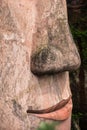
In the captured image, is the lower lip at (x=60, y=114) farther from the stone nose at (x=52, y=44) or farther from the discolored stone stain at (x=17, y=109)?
the stone nose at (x=52, y=44)

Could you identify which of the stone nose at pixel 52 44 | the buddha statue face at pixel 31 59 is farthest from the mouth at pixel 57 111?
the stone nose at pixel 52 44

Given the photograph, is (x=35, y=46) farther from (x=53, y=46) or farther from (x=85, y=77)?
(x=85, y=77)

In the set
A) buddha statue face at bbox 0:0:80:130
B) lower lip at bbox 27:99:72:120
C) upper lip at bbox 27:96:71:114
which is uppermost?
buddha statue face at bbox 0:0:80:130

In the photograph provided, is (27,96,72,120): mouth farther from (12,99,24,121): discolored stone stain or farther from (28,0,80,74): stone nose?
(28,0,80,74): stone nose

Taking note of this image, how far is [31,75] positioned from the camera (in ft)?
5.94

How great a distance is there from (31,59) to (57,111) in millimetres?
270

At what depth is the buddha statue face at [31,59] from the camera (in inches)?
70.1

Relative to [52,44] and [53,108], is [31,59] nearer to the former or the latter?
[52,44]

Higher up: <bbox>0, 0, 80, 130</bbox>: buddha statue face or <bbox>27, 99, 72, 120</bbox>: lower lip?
<bbox>0, 0, 80, 130</bbox>: buddha statue face

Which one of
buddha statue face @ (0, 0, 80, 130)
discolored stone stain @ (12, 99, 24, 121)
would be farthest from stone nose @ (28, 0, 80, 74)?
discolored stone stain @ (12, 99, 24, 121)

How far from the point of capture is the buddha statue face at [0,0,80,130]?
1781 mm

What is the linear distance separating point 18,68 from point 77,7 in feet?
6.64

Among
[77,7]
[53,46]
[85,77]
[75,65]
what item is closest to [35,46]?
[53,46]

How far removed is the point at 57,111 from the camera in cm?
188
